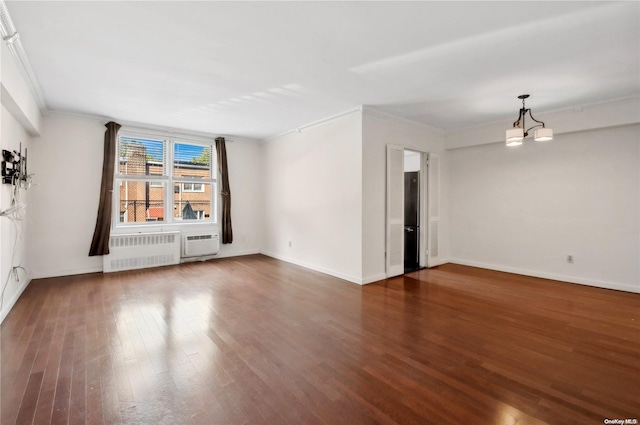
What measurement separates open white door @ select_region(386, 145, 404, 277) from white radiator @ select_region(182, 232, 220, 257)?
143 inches

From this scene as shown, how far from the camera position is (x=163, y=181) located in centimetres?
602

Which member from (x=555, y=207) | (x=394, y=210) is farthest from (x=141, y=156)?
(x=555, y=207)

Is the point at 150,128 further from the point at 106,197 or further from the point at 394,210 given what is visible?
the point at 394,210

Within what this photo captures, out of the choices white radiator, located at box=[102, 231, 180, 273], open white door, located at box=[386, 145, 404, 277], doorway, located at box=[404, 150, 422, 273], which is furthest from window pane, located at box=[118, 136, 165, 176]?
doorway, located at box=[404, 150, 422, 273]

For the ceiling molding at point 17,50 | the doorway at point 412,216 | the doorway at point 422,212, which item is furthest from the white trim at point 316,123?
the ceiling molding at point 17,50

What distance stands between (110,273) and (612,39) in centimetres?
719

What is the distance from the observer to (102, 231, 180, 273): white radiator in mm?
5270

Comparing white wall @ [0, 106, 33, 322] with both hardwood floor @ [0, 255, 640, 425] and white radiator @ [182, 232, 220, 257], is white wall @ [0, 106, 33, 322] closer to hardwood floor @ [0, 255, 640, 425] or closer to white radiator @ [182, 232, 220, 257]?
hardwood floor @ [0, 255, 640, 425]

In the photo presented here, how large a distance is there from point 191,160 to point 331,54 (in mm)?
4536

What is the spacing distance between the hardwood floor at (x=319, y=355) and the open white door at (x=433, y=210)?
5.05 ft

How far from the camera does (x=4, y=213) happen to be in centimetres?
299

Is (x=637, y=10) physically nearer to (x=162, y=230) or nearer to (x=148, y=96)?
(x=148, y=96)

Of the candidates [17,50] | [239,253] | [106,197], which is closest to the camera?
[17,50]

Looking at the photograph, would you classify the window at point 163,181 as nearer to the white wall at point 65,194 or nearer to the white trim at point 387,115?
the white wall at point 65,194
